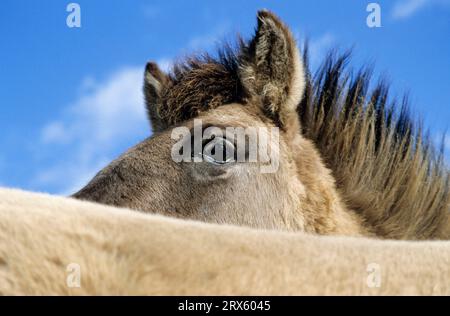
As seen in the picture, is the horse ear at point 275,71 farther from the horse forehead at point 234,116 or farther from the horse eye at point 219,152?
the horse eye at point 219,152

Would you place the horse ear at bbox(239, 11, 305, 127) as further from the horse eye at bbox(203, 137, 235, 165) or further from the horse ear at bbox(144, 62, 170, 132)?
the horse ear at bbox(144, 62, 170, 132)

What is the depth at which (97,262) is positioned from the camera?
7.66ft

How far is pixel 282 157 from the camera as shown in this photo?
5.81 meters

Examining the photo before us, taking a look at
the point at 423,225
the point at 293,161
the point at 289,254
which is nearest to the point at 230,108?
the point at 293,161

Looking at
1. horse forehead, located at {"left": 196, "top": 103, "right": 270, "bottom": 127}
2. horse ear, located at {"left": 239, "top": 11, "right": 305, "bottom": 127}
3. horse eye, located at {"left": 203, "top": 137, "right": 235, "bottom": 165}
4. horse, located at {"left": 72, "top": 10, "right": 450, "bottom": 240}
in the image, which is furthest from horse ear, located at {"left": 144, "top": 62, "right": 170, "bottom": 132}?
horse eye, located at {"left": 203, "top": 137, "right": 235, "bottom": 165}

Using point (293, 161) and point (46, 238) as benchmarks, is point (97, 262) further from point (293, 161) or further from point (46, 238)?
point (293, 161)

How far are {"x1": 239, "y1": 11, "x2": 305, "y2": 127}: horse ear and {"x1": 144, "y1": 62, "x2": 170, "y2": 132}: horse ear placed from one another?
42.8 inches

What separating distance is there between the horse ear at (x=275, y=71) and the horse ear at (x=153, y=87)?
3.57ft

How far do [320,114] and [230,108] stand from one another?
37.7 inches

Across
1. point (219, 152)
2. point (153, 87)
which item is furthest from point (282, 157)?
point (153, 87)

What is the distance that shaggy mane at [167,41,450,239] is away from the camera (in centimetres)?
597

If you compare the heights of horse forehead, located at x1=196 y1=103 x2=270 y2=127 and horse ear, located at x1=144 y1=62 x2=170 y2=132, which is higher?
horse ear, located at x1=144 y1=62 x2=170 y2=132

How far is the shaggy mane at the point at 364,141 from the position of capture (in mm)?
5969

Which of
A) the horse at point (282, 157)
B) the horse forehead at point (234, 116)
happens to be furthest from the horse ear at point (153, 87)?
the horse forehead at point (234, 116)
